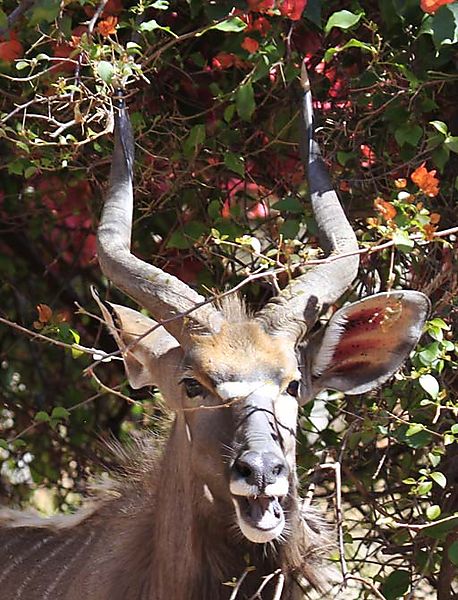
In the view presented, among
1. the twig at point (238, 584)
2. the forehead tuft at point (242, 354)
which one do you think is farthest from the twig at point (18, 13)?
the twig at point (238, 584)

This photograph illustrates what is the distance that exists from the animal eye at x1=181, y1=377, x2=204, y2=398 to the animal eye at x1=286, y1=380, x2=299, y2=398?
22 centimetres

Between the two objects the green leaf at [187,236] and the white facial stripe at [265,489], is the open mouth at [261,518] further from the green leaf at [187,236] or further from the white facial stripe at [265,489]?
the green leaf at [187,236]

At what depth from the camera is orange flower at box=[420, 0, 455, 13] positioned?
338cm

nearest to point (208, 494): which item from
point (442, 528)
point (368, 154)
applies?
point (442, 528)

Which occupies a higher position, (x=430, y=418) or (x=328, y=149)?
(x=328, y=149)

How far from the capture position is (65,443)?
17.1 feet

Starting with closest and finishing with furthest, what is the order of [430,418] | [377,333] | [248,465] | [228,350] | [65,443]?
1. [248,465]
2. [228,350]
3. [377,333]
4. [430,418]
5. [65,443]

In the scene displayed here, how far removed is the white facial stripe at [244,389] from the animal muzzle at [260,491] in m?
0.19

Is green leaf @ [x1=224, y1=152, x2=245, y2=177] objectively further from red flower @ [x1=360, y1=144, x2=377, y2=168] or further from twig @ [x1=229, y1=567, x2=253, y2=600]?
twig @ [x1=229, y1=567, x2=253, y2=600]

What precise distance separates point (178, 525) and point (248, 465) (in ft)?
1.75

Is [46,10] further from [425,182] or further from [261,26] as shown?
[425,182]

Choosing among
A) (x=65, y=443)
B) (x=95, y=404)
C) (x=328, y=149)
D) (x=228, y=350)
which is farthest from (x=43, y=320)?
(x=95, y=404)

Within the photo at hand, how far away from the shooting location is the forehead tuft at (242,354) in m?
3.18

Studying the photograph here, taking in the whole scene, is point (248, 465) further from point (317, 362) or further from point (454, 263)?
point (454, 263)
